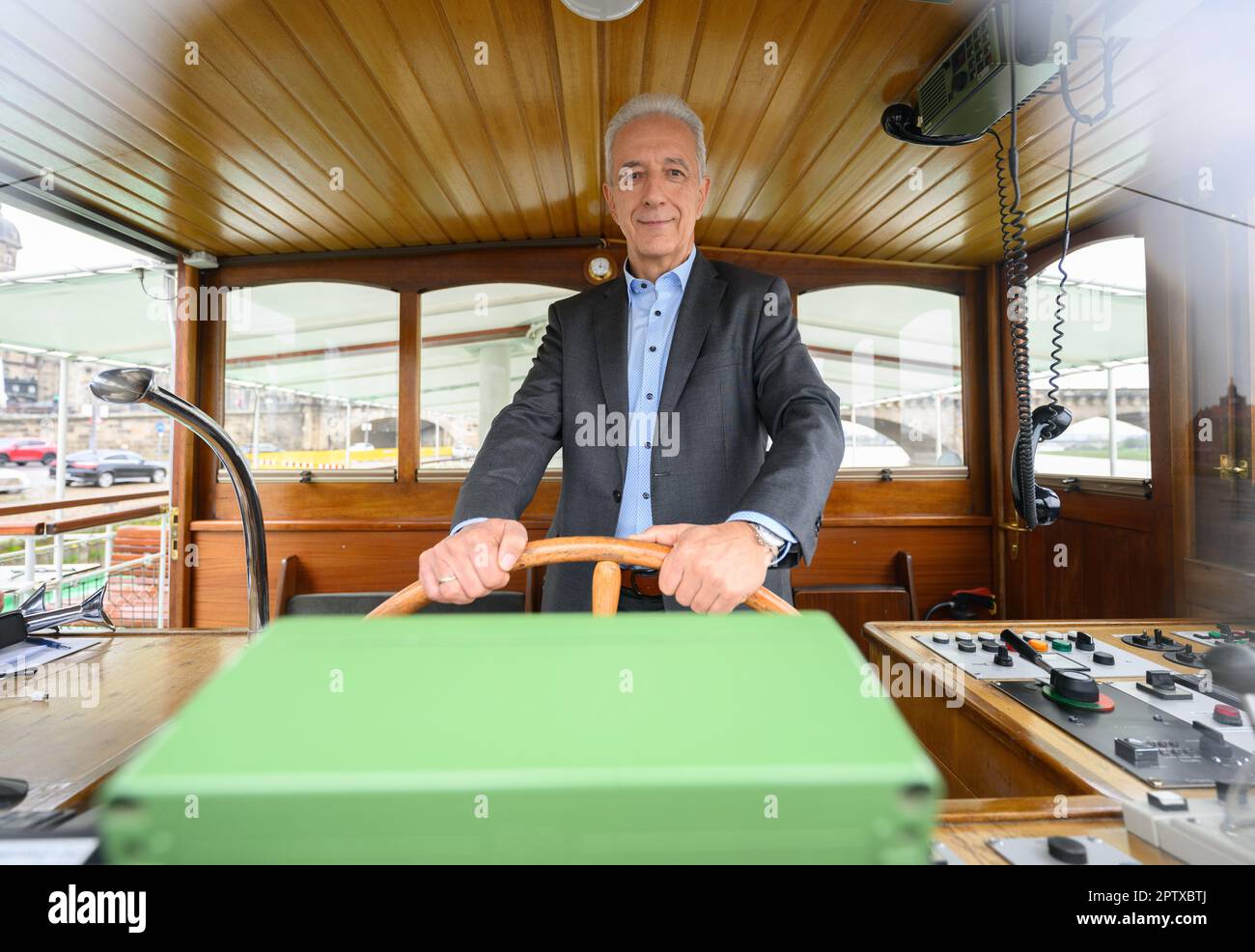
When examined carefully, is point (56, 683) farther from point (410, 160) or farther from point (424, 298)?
point (424, 298)

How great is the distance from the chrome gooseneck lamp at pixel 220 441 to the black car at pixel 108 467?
1123cm

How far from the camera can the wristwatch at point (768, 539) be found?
863 mm

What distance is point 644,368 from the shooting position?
1.63 m

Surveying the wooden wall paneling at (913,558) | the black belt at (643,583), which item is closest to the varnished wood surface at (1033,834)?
the black belt at (643,583)

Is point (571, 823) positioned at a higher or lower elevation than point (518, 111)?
lower

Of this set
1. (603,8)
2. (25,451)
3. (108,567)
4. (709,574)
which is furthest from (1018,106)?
(25,451)

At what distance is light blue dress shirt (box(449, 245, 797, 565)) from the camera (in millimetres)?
1555

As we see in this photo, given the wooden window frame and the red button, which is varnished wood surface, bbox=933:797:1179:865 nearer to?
the red button

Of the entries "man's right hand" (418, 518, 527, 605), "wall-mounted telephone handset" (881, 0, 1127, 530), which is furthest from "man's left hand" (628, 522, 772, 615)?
"wall-mounted telephone handset" (881, 0, 1127, 530)

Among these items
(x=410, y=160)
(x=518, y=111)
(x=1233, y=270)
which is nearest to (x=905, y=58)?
(x=518, y=111)

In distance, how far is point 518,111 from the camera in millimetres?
2402

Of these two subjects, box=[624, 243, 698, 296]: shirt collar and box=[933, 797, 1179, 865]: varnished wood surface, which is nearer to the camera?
box=[933, 797, 1179, 865]: varnished wood surface

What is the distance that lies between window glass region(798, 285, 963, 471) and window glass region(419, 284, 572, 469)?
1767 millimetres
